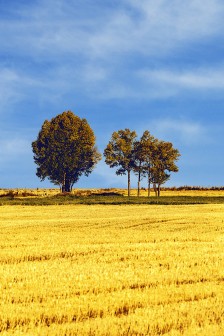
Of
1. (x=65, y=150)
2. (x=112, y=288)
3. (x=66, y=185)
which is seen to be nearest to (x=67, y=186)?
(x=66, y=185)

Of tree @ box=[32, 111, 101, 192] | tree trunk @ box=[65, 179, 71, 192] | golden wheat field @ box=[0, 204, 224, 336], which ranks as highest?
tree @ box=[32, 111, 101, 192]

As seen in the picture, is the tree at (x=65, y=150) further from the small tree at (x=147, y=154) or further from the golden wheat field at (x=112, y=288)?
the golden wheat field at (x=112, y=288)

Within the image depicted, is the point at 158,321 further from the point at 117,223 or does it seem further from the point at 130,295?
the point at 117,223

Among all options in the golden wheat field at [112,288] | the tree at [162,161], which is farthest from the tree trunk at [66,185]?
the golden wheat field at [112,288]

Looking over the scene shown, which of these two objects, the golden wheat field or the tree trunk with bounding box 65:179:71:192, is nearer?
the golden wheat field

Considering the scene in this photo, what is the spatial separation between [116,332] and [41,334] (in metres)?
1.06

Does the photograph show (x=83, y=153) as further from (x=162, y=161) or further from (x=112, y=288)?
(x=112, y=288)

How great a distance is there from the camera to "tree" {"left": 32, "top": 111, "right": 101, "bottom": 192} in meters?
108

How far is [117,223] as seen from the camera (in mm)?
31812

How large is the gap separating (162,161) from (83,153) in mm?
17590

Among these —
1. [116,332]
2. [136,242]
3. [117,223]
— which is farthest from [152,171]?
[116,332]

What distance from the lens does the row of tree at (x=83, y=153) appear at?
344ft

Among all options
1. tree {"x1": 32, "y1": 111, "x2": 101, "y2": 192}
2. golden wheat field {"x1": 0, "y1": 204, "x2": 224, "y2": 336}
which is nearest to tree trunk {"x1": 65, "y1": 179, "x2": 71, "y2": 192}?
tree {"x1": 32, "y1": 111, "x2": 101, "y2": 192}

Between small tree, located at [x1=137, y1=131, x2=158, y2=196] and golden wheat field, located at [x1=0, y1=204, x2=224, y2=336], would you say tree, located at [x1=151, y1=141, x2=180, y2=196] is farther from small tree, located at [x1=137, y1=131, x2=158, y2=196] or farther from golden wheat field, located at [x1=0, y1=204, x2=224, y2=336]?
golden wheat field, located at [x1=0, y1=204, x2=224, y2=336]
